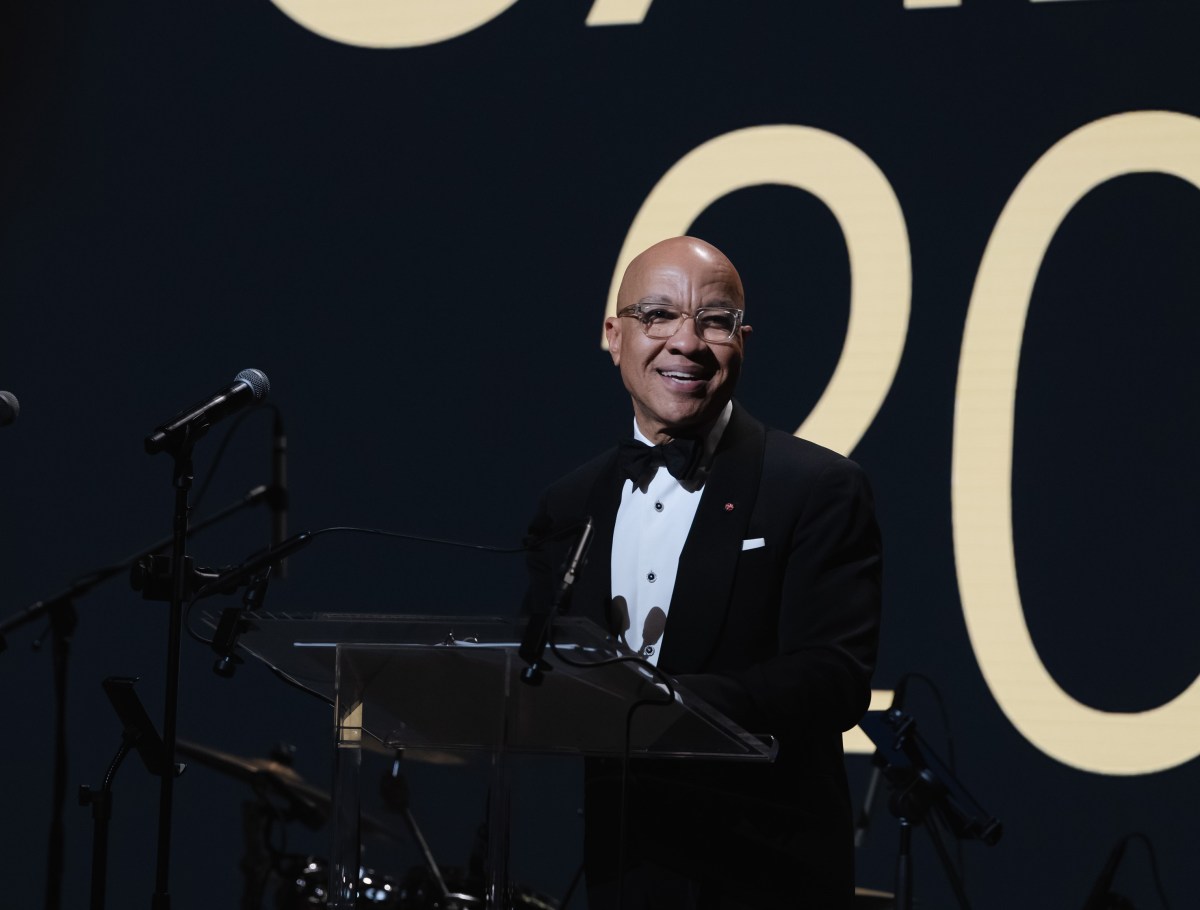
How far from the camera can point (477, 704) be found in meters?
2.06

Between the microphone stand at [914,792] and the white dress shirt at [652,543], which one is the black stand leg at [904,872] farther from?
the white dress shirt at [652,543]

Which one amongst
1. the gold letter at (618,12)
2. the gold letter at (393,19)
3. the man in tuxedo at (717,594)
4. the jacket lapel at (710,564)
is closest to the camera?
the man in tuxedo at (717,594)

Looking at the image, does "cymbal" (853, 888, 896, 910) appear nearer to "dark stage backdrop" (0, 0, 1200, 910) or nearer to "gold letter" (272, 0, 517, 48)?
"dark stage backdrop" (0, 0, 1200, 910)

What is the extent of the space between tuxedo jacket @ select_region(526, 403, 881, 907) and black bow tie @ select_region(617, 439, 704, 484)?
4cm

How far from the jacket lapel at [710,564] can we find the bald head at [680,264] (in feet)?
1.14

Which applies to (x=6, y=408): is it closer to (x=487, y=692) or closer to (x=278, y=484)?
(x=487, y=692)

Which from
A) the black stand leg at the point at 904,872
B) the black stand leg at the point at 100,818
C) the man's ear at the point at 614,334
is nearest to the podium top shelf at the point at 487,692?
the black stand leg at the point at 100,818

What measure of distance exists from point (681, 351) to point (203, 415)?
860mm

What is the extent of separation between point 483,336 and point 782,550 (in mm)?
2548

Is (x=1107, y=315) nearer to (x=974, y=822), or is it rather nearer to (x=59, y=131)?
(x=974, y=822)

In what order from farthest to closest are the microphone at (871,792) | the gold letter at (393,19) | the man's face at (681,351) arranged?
the gold letter at (393,19) → the microphone at (871,792) → the man's face at (681,351)

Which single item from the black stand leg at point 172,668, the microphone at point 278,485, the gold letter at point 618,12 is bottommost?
the black stand leg at point 172,668

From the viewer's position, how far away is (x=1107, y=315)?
4.44m

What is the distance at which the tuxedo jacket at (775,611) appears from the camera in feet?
7.44
